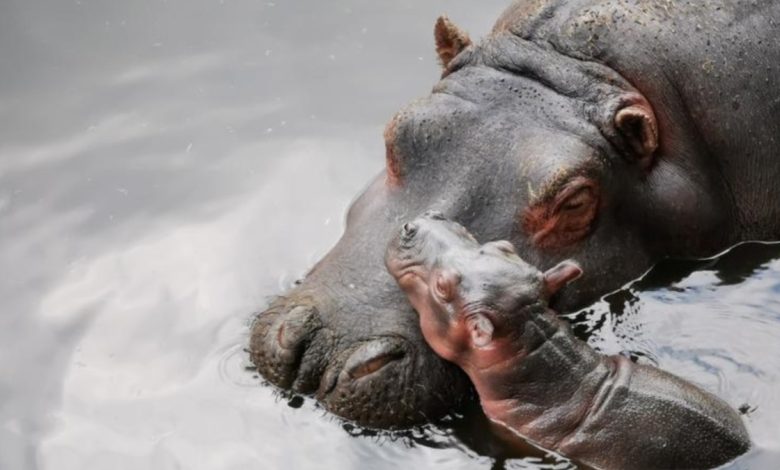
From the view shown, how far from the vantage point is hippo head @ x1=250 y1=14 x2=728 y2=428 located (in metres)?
6.69

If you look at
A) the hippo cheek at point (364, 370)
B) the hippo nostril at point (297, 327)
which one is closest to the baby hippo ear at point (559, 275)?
the hippo cheek at point (364, 370)

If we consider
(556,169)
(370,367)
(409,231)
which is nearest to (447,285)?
(409,231)

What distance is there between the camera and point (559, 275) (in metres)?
6.58

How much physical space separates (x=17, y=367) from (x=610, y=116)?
9.92 ft

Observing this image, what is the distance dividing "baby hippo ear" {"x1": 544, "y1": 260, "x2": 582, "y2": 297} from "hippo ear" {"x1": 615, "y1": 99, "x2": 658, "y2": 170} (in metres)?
0.85

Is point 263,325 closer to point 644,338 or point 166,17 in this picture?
point 644,338

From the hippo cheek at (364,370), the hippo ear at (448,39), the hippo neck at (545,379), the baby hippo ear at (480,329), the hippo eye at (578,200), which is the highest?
the hippo ear at (448,39)

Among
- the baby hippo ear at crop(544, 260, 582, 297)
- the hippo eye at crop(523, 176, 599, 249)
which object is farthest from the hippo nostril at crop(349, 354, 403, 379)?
the hippo eye at crop(523, 176, 599, 249)

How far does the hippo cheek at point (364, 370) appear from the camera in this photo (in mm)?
6594

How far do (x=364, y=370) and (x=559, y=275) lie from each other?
88cm

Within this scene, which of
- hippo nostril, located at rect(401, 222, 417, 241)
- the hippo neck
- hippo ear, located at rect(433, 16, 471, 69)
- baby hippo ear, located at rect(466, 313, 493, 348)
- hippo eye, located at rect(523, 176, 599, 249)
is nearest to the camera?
baby hippo ear, located at rect(466, 313, 493, 348)

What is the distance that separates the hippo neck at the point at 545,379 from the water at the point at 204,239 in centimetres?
23

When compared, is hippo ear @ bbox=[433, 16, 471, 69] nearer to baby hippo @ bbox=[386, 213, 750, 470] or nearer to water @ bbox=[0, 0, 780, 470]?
water @ bbox=[0, 0, 780, 470]

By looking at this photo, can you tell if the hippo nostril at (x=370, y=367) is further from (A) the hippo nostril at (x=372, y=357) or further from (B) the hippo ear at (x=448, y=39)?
(B) the hippo ear at (x=448, y=39)
